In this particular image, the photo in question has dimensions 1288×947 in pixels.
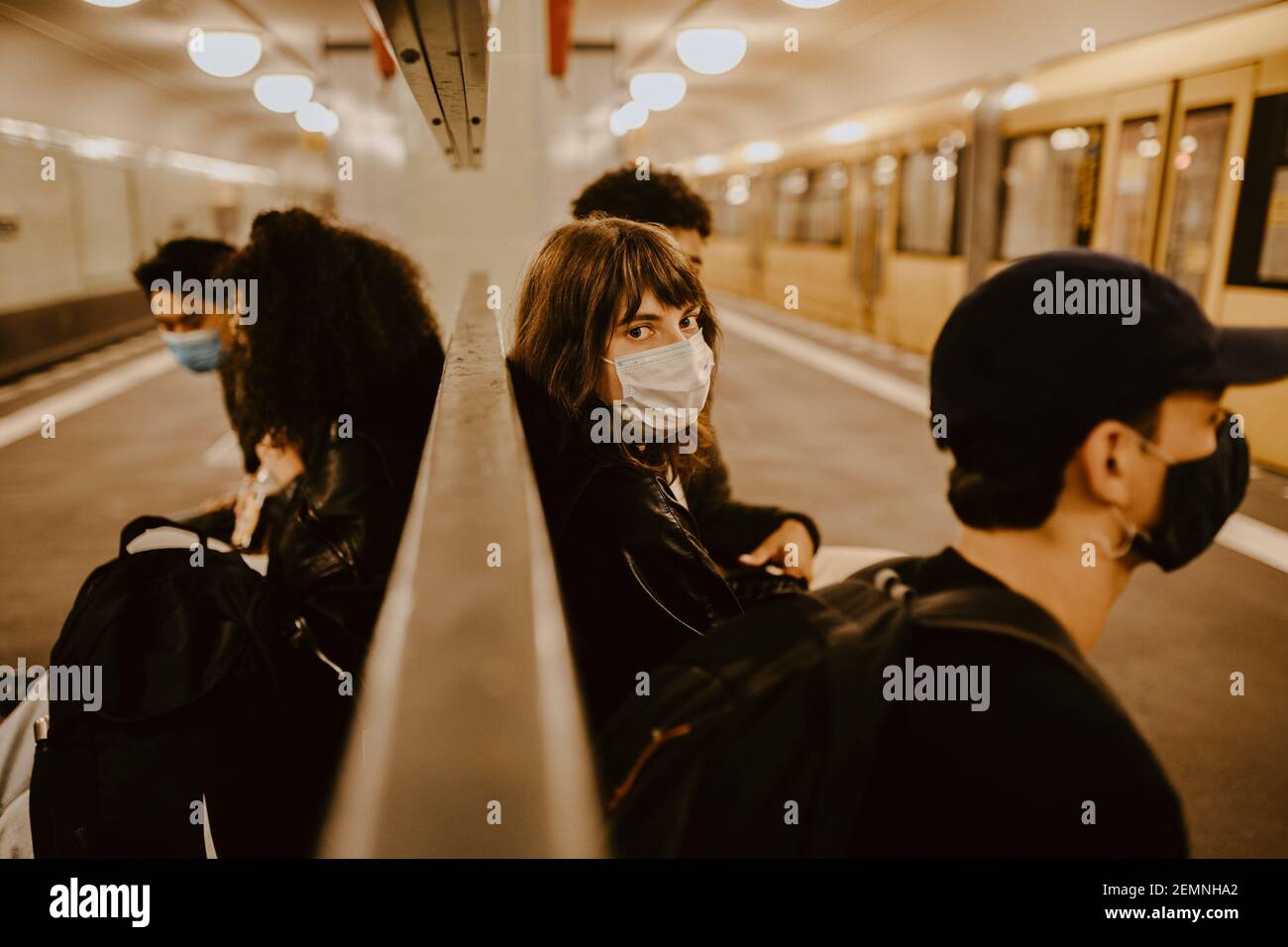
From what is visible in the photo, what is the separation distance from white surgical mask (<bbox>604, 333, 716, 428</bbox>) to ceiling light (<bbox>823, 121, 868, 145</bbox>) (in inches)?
516

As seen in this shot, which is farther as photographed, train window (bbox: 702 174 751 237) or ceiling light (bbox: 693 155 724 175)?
ceiling light (bbox: 693 155 724 175)

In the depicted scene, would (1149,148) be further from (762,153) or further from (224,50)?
(762,153)

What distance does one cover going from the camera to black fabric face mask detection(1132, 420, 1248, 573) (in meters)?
1.19

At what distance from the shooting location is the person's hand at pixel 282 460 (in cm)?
234

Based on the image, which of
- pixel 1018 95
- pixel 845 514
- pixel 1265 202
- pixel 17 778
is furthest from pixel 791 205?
pixel 17 778

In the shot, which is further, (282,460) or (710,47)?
(710,47)

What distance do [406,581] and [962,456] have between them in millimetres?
734

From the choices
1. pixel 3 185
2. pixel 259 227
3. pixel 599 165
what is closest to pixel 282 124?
pixel 3 185

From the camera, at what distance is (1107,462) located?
111cm

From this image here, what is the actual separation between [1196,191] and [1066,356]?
7300mm

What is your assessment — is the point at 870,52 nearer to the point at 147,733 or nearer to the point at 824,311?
the point at 824,311

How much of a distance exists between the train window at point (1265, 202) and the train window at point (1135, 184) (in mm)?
962

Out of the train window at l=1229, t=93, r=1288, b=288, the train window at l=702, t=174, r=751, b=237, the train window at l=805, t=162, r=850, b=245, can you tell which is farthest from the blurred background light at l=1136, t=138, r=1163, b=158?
the train window at l=702, t=174, r=751, b=237

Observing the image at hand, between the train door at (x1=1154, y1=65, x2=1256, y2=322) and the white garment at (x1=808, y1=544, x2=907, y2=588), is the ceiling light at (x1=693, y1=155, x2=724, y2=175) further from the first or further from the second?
the white garment at (x1=808, y1=544, x2=907, y2=588)
